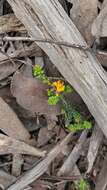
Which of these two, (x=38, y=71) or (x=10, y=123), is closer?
(x=38, y=71)

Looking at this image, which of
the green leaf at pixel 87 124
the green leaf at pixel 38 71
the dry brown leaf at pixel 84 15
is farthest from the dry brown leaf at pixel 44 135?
the dry brown leaf at pixel 84 15

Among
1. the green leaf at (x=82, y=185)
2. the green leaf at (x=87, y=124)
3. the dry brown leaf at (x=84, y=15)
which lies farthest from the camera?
the green leaf at (x=82, y=185)

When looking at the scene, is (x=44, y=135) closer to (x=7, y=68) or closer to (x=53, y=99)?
(x=53, y=99)

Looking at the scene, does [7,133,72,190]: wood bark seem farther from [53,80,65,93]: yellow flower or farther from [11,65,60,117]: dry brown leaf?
[53,80,65,93]: yellow flower

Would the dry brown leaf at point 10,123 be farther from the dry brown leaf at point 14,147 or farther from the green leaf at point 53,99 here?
the green leaf at point 53,99

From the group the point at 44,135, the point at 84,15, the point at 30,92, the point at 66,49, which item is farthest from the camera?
the point at 44,135

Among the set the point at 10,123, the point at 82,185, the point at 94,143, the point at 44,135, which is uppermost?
the point at 10,123

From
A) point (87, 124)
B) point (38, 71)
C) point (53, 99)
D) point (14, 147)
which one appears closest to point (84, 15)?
point (38, 71)

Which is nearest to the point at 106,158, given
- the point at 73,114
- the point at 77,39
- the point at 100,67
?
the point at 73,114
